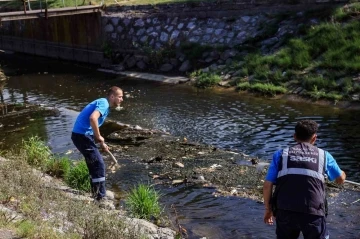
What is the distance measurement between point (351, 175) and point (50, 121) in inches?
390

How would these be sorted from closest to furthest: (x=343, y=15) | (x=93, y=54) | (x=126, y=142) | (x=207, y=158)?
(x=207, y=158), (x=126, y=142), (x=343, y=15), (x=93, y=54)

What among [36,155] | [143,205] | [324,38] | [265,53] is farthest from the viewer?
[265,53]

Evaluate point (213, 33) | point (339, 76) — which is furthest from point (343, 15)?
point (213, 33)

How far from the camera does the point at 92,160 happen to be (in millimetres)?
9469

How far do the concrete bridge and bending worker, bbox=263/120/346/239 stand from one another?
72.5 feet

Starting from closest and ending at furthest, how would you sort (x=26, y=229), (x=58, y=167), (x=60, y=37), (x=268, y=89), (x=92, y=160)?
(x=26, y=229) < (x=92, y=160) < (x=58, y=167) < (x=268, y=89) < (x=60, y=37)

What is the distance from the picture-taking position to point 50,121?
17.5 m

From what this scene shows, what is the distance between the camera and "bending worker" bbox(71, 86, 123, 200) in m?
9.16

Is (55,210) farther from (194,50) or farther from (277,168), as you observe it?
(194,50)

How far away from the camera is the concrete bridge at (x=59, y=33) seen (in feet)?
92.2

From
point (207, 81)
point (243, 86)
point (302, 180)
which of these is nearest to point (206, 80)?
point (207, 81)

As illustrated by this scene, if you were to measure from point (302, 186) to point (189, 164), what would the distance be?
262 inches

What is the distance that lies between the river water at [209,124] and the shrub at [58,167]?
7.26 ft

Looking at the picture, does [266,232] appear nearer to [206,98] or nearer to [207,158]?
[207,158]
